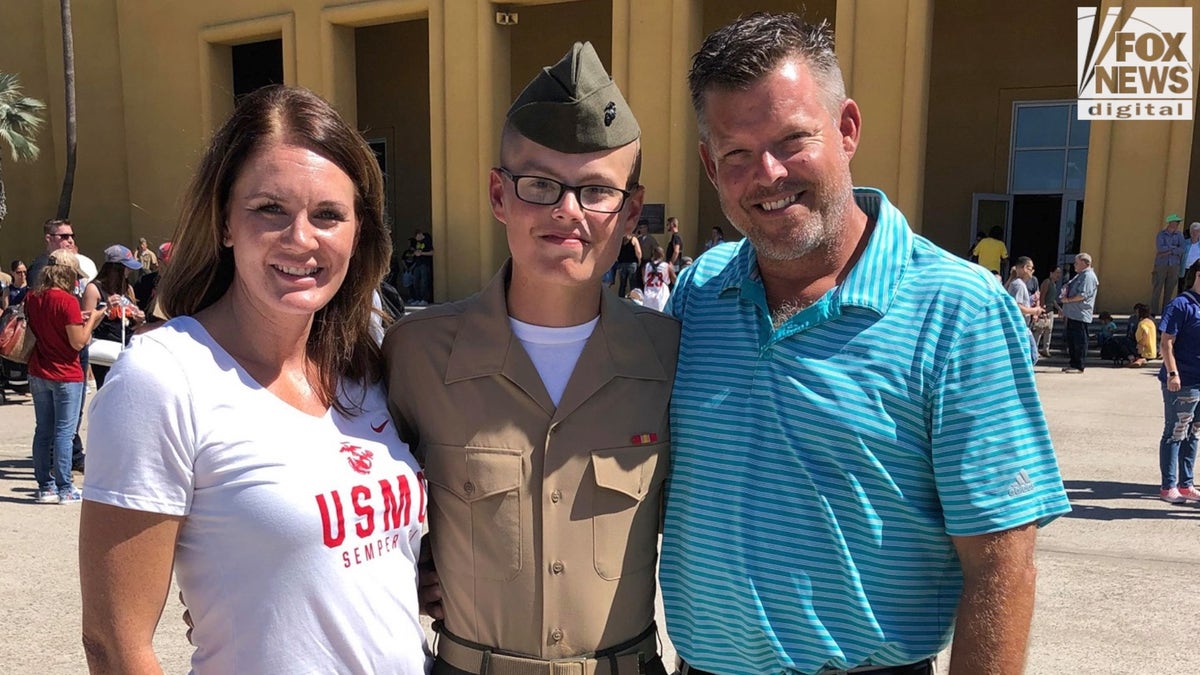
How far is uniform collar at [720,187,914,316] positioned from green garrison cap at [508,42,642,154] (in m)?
0.45

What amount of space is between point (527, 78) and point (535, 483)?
63.5 ft

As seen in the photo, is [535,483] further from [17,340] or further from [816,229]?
[17,340]

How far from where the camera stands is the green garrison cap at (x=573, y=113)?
1957 millimetres

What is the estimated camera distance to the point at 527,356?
80.3 inches

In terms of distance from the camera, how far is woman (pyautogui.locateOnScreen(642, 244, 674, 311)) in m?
11.5

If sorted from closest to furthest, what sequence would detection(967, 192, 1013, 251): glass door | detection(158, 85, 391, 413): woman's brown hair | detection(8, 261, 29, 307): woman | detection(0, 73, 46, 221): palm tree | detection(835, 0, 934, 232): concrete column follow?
detection(158, 85, 391, 413): woman's brown hair → detection(8, 261, 29, 307): woman → detection(835, 0, 934, 232): concrete column → detection(967, 192, 1013, 251): glass door → detection(0, 73, 46, 221): palm tree

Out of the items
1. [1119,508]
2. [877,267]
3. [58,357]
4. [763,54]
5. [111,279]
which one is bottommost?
[1119,508]

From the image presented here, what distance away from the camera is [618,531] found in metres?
2.01

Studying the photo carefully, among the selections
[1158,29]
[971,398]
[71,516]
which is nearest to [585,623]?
[971,398]

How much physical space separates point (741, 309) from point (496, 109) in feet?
50.2

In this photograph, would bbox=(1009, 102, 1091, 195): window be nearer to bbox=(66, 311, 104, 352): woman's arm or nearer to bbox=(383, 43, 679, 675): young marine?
bbox=(66, 311, 104, 352): woman's arm

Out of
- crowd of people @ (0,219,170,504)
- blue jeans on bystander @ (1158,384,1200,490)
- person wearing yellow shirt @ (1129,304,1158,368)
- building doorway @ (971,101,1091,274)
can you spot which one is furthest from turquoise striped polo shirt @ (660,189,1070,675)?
building doorway @ (971,101,1091,274)

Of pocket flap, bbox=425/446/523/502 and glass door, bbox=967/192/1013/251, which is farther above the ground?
glass door, bbox=967/192/1013/251

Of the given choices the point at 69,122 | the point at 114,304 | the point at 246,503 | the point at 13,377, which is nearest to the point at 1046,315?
the point at 114,304
